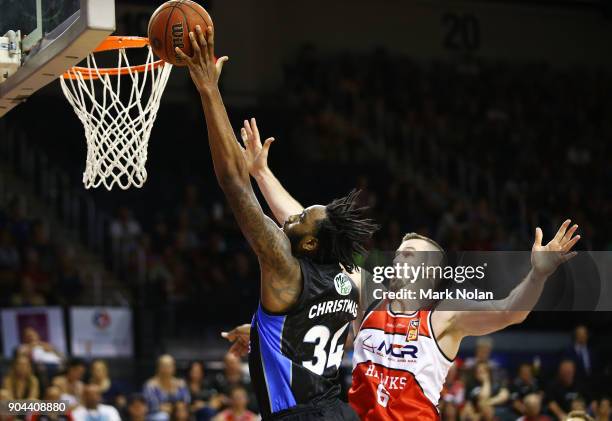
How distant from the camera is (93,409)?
8969mm

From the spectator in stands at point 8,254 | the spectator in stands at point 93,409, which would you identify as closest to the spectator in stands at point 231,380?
the spectator in stands at point 93,409

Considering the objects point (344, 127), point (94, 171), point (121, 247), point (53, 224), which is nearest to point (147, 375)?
point (121, 247)

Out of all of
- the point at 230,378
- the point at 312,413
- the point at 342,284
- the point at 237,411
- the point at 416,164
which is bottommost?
the point at 237,411

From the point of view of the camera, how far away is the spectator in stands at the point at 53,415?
831 cm

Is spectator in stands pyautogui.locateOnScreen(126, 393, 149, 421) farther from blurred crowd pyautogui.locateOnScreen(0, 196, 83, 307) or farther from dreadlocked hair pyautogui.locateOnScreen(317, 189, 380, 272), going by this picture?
dreadlocked hair pyautogui.locateOnScreen(317, 189, 380, 272)

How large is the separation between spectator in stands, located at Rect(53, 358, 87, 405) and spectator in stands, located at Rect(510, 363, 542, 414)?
384 centimetres

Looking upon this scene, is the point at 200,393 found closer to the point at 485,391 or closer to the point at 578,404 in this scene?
the point at 485,391

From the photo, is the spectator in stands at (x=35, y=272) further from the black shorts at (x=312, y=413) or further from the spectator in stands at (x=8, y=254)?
the black shorts at (x=312, y=413)

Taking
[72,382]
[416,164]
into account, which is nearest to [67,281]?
[72,382]

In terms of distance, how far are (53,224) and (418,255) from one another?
11642mm

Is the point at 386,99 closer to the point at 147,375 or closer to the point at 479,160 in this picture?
the point at 479,160

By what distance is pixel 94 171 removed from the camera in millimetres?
5496

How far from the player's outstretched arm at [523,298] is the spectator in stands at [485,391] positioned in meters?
4.69

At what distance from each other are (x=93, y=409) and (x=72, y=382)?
688mm
